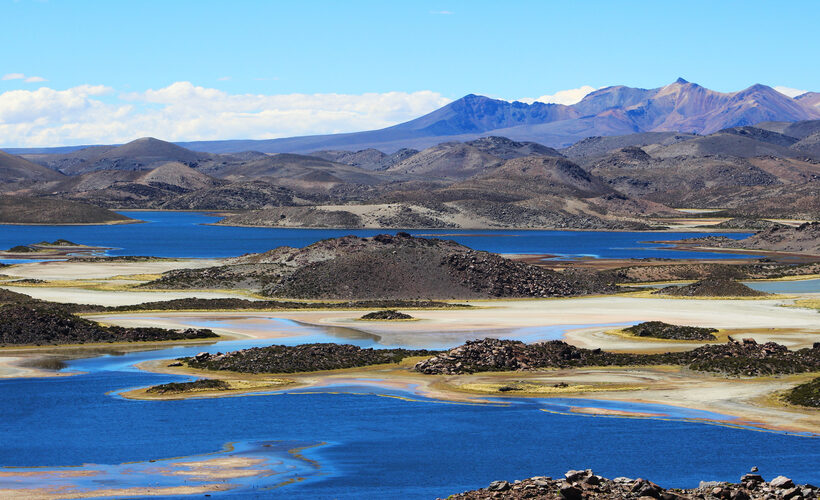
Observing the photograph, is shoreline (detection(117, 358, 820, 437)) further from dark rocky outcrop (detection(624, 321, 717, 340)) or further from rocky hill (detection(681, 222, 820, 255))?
rocky hill (detection(681, 222, 820, 255))

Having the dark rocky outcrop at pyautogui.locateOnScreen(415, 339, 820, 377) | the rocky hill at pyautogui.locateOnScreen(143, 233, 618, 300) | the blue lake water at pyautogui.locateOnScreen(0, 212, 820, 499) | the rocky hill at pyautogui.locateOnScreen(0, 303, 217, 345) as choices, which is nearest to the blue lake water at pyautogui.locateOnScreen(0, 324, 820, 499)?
the blue lake water at pyautogui.locateOnScreen(0, 212, 820, 499)

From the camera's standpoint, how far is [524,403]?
163 ft

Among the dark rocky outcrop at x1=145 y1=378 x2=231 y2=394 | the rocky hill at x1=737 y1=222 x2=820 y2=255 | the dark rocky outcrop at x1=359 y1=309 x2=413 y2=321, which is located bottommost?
the dark rocky outcrop at x1=359 y1=309 x2=413 y2=321

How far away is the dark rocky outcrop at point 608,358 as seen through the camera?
56.9m

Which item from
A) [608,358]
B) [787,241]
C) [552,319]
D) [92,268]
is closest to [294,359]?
[608,358]

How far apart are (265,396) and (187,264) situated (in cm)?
9509

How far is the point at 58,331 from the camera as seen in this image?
6906 cm

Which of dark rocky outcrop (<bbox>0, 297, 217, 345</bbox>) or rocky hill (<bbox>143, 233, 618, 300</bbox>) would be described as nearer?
dark rocky outcrop (<bbox>0, 297, 217, 345</bbox>)

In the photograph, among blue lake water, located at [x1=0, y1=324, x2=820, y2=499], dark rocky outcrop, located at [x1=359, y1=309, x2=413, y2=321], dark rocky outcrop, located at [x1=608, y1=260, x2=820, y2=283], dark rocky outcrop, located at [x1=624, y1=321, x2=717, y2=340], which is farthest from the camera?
dark rocky outcrop, located at [x1=608, y1=260, x2=820, y2=283]

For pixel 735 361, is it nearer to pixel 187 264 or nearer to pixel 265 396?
pixel 265 396

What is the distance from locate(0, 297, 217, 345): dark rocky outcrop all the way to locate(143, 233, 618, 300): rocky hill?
31527mm

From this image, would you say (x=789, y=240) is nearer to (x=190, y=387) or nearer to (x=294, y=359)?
(x=294, y=359)

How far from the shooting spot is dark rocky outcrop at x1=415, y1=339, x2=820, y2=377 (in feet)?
187

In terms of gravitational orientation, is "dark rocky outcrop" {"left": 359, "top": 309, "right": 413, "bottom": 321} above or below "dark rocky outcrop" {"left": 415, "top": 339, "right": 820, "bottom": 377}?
below
